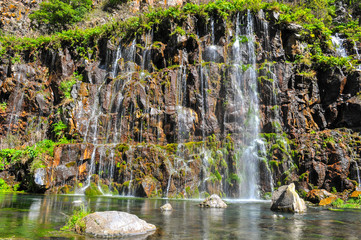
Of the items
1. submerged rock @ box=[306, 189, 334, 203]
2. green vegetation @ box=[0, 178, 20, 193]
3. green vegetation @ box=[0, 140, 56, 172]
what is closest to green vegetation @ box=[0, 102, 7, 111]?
green vegetation @ box=[0, 140, 56, 172]

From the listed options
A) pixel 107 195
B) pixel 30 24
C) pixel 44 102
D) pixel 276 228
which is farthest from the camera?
pixel 30 24

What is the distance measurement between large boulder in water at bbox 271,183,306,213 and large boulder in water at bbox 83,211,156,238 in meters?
7.24

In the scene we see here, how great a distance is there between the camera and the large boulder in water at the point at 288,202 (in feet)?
39.5

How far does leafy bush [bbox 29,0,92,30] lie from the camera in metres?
39.7

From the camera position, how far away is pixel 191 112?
24141mm

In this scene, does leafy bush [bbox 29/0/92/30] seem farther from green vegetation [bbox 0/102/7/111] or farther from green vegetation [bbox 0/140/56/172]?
green vegetation [bbox 0/140/56/172]

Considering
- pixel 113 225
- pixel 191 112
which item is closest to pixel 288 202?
pixel 113 225

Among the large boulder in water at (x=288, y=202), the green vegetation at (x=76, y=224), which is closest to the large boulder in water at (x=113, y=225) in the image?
the green vegetation at (x=76, y=224)

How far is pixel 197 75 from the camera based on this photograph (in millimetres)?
25188

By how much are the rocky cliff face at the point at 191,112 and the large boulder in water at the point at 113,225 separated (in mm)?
12009

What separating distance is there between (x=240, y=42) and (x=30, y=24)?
104 feet

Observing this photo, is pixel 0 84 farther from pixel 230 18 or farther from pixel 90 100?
pixel 230 18

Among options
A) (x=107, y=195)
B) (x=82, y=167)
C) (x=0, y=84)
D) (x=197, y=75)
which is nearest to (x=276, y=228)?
(x=107, y=195)

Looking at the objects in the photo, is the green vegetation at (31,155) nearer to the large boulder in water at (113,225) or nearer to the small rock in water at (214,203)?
the small rock in water at (214,203)
